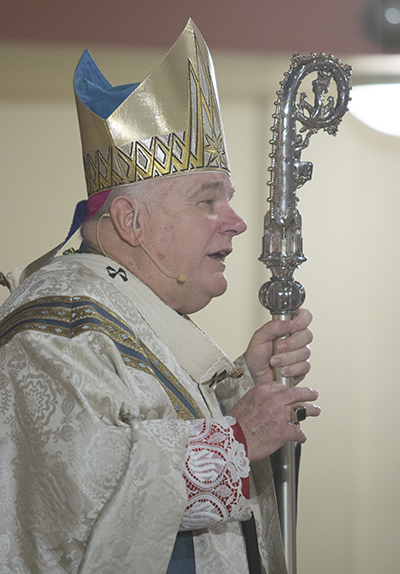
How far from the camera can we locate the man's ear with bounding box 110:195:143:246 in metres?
1.32

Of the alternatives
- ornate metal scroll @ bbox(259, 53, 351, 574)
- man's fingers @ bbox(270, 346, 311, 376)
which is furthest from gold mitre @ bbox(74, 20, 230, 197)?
man's fingers @ bbox(270, 346, 311, 376)

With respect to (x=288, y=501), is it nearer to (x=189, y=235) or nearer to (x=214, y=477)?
(x=214, y=477)

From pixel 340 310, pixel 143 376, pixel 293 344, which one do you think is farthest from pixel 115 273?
pixel 340 310

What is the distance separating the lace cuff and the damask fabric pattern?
0.04 ft

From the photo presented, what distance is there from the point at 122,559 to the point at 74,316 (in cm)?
42

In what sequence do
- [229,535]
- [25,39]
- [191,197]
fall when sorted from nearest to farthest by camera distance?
[229,535] → [191,197] → [25,39]

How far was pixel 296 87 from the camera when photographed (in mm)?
1312

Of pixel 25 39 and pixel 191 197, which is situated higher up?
pixel 25 39

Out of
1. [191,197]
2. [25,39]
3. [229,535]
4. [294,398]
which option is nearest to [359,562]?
[229,535]

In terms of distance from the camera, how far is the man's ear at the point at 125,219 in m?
1.32

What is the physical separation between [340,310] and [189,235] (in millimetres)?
1496

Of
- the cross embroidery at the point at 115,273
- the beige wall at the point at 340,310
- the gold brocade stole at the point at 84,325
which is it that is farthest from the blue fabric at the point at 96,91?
the beige wall at the point at 340,310

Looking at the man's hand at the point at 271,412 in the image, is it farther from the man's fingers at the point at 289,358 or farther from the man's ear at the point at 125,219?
the man's ear at the point at 125,219

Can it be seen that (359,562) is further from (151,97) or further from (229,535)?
(151,97)
